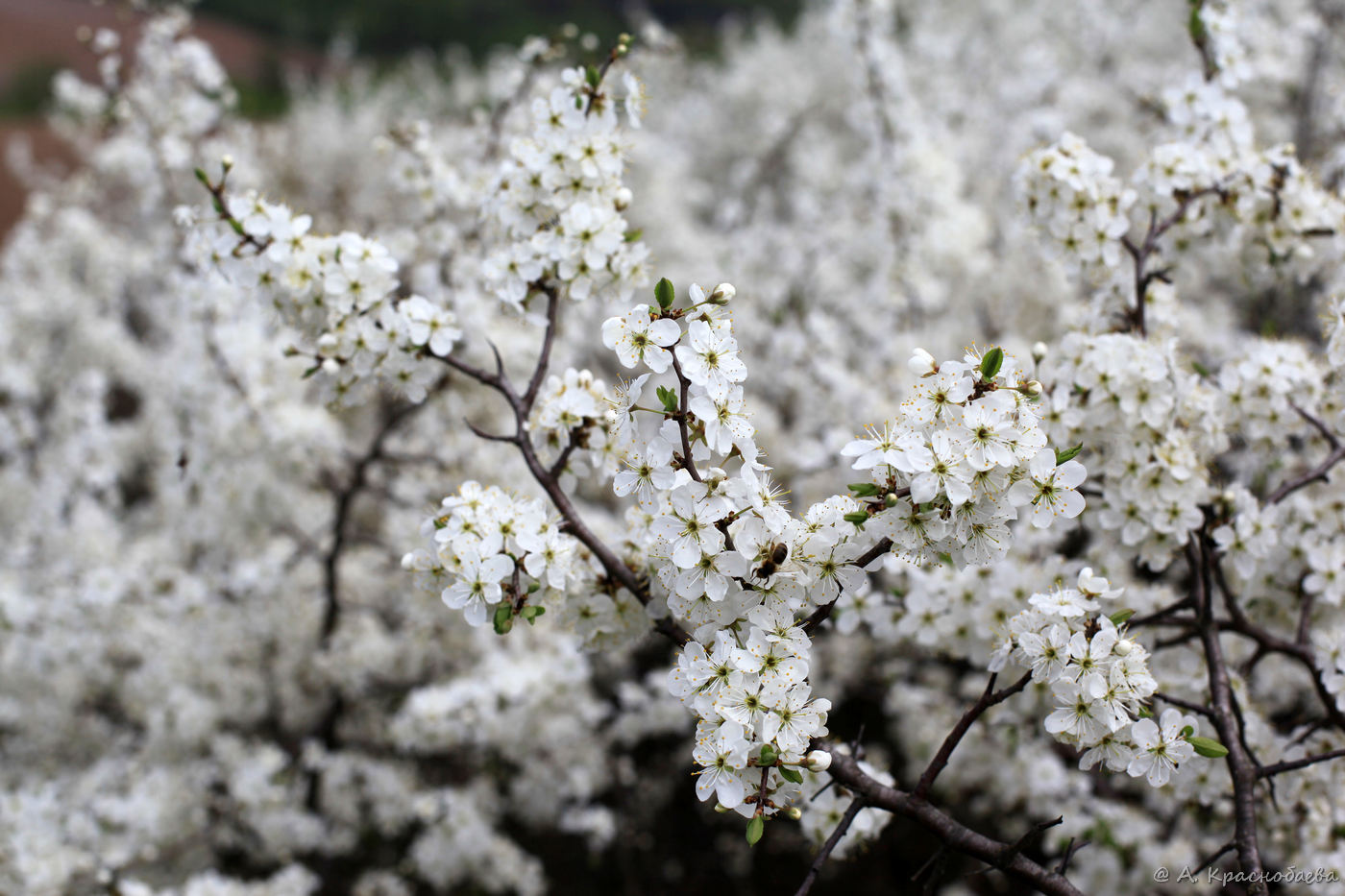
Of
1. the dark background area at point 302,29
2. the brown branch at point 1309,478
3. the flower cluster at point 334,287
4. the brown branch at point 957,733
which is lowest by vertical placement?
the brown branch at point 957,733

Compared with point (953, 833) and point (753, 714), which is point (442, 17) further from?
point (953, 833)

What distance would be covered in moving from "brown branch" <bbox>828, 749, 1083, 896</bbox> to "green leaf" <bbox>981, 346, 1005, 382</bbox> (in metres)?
0.89

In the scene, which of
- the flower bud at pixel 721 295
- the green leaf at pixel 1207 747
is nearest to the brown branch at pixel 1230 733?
the green leaf at pixel 1207 747

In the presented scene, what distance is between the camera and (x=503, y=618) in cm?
194

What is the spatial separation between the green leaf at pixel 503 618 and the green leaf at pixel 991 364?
1133 millimetres

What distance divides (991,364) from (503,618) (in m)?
1.17

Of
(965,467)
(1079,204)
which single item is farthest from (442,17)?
(965,467)

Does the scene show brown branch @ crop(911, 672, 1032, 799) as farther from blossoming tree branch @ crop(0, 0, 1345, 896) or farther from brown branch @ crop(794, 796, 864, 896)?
brown branch @ crop(794, 796, 864, 896)

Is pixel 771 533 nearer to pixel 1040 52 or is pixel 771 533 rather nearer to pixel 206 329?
pixel 206 329

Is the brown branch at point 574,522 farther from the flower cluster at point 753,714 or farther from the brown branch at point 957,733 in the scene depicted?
the brown branch at point 957,733

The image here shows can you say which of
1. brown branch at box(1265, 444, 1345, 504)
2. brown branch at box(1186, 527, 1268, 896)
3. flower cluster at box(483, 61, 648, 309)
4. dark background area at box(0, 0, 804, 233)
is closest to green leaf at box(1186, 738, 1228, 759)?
brown branch at box(1186, 527, 1268, 896)

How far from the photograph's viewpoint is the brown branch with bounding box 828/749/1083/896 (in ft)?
5.95

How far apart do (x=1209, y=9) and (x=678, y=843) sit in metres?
5.06

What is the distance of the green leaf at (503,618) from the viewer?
6.33 ft
